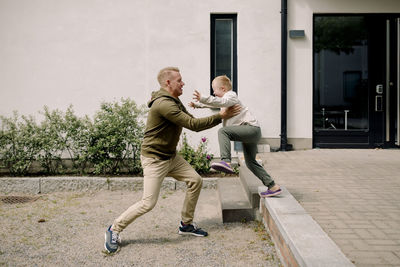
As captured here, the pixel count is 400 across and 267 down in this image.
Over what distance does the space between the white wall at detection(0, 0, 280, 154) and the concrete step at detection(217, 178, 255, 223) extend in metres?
2.40

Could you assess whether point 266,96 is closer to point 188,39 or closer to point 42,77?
point 188,39

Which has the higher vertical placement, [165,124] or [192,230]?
[165,124]

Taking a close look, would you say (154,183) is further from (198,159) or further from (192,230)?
(198,159)

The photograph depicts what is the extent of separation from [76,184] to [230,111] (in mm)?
3749

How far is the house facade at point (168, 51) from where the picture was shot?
26.9 feet

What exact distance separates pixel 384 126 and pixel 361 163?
2040mm

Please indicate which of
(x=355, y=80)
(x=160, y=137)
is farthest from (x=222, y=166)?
(x=355, y=80)

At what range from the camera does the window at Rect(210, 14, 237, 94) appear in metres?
8.42

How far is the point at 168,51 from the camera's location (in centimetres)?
820

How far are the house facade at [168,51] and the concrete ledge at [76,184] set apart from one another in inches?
65.6

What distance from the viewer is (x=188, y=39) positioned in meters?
8.19

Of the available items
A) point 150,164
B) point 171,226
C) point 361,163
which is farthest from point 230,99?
point 361,163

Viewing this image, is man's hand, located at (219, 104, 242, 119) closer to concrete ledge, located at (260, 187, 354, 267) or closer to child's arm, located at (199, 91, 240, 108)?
child's arm, located at (199, 91, 240, 108)

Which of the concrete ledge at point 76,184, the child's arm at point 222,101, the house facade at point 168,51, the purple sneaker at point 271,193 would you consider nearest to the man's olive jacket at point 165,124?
the child's arm at point 222,101
